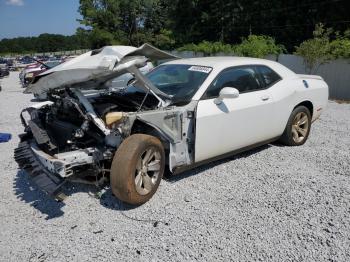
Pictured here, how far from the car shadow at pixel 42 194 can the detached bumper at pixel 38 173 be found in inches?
14.5

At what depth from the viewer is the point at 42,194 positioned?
415cm

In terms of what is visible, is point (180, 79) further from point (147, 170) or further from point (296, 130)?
point (296, 130)

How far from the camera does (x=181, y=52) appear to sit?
2520cm

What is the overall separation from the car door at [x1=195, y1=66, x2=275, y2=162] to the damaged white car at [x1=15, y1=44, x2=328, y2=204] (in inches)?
0.6

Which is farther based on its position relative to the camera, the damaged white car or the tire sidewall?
the tire sidewall

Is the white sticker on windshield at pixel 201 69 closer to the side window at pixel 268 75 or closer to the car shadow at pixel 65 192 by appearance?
the side window at pixel 268 75

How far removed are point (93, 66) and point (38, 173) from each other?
1.34 meters

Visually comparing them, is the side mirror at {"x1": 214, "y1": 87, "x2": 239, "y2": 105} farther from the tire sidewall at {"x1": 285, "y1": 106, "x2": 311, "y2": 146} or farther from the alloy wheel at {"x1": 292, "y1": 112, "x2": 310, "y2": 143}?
the alloy wheel at {"x1": 292, "y1": 112, "x2": 310, "y2": 143}

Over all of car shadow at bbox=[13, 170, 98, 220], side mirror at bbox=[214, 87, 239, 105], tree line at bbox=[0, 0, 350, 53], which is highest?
tree line at bbox=[0, 0, 350, 53]

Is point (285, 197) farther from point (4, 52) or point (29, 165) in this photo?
point (4, 52)

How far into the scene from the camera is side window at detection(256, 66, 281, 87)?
511cm

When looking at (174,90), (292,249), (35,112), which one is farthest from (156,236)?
(35,112)


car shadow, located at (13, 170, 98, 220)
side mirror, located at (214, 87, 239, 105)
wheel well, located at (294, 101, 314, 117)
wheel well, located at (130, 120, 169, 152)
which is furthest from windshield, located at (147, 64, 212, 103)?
wheel well, located at (294, 101, 314, 117)

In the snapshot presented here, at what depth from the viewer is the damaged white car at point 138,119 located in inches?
142
